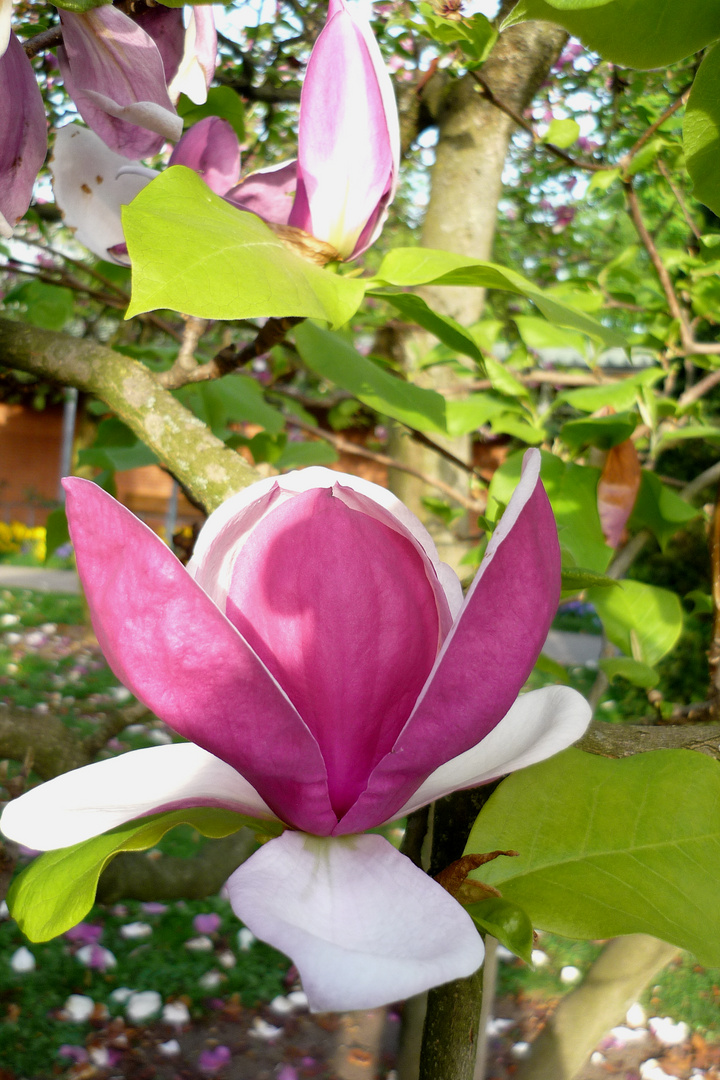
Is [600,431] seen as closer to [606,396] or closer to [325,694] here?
[606,396]

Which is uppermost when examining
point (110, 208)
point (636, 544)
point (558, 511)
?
point (110, 208)

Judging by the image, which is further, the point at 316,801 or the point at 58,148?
the point at 58,148

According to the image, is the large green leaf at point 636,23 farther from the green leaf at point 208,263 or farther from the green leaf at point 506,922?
the green leaf at point 506,922

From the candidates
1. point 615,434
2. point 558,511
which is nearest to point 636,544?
point 615,434

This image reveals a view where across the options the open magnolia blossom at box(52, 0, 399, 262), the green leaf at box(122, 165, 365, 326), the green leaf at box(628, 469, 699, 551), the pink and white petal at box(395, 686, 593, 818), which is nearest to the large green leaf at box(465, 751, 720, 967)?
the pink and white petal at box(395, 686, 593, 818)

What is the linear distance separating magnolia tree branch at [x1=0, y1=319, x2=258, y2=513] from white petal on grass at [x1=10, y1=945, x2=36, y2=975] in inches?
98.3

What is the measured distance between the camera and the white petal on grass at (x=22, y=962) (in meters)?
2.70

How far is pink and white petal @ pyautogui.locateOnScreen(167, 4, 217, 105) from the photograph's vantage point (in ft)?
1.87

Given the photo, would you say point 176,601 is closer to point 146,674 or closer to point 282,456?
point 146,674

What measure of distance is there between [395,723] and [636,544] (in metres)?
1.17

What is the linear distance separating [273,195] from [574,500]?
49cm

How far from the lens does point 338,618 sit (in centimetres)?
38

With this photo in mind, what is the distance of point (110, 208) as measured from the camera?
72 cm

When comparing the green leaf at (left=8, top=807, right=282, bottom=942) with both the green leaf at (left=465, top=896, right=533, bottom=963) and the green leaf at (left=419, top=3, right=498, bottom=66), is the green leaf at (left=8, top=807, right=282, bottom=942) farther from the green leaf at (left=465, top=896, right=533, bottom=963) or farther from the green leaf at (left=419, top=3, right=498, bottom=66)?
the green leaf at (left=419, top=3, right=498, bottom=66)
